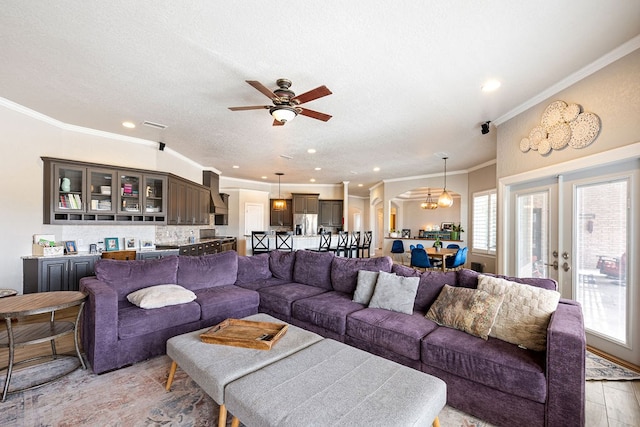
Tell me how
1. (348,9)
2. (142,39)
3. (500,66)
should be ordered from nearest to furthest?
(348,9) < (142,39) < (500,66)

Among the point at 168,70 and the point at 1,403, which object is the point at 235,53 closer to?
the point at 168,70

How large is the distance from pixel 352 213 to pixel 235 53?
12374 millimetres

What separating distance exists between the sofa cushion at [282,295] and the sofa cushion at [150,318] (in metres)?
0.80

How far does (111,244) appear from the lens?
4930 mm

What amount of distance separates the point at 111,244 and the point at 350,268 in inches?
169

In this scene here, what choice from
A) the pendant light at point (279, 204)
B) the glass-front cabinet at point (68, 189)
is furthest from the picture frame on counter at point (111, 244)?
the pendant light at point (279, 204)

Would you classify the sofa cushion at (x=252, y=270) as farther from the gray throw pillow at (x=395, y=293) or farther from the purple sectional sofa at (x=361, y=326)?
the gray throw pillow at (x=395, y=293)

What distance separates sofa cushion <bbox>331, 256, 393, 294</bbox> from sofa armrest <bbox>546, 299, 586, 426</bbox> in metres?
1.67

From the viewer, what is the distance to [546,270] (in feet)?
11.6

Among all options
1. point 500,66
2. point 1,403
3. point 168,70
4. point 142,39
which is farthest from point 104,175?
point 500,66

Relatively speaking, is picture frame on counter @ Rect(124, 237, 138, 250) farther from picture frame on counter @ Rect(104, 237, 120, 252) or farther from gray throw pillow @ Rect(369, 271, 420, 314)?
gray throw pillow @ Rect(369, 271, 420, 314)

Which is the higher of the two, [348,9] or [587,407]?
[348,9]

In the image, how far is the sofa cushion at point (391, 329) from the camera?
2238 millimetres

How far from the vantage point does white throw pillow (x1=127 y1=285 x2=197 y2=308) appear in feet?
9.08
